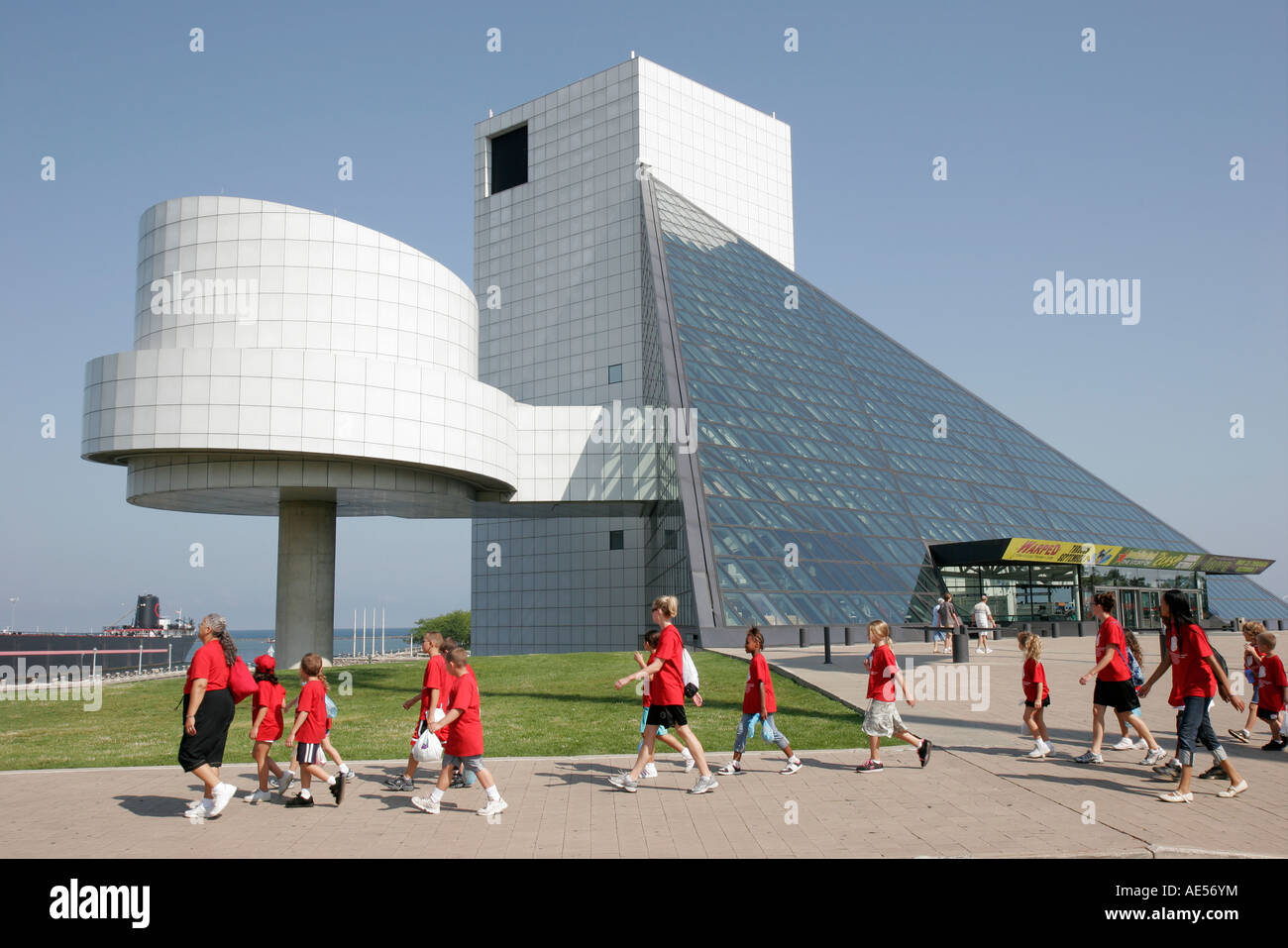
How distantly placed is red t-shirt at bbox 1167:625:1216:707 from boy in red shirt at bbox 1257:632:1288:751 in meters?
2.73

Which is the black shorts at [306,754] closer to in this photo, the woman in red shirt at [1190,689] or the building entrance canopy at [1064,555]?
the woman in red shirt at [1190,689]

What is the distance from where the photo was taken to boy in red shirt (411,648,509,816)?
8.23 metres

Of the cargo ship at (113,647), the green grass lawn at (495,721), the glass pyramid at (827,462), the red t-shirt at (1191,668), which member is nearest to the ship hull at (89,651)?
the cargo ship at (113,647)

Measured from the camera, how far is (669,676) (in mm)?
9180

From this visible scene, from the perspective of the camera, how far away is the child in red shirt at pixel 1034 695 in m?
10.3

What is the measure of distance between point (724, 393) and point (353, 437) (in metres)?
13.4

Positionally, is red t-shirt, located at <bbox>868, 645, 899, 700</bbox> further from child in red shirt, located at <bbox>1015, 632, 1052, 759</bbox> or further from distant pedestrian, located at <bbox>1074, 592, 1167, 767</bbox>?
distant pedestrian, located at <bbox>1074, 592, 1167, 767</bbox>

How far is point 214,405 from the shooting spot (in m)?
25.0

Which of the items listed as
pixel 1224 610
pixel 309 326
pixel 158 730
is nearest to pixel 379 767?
pixel 158 730

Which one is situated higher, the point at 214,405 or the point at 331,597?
the point at 214,405

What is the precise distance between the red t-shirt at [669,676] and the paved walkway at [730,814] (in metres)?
0.88
